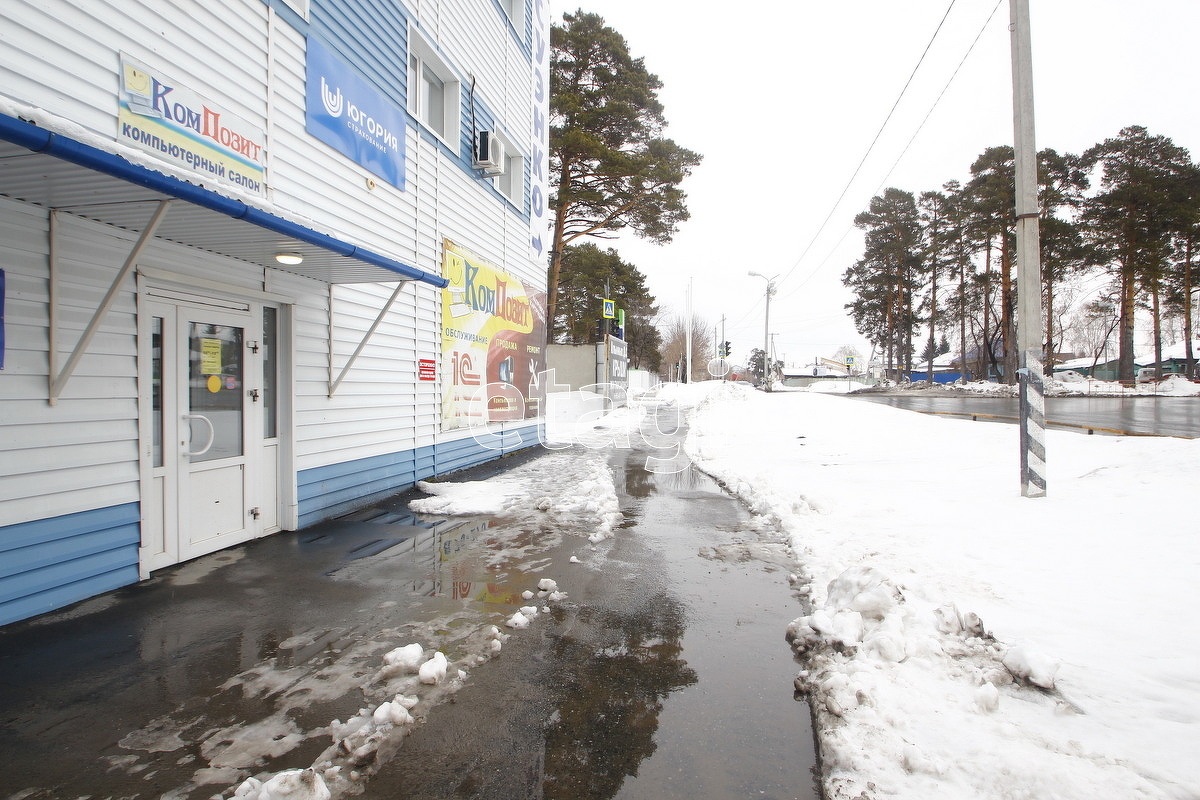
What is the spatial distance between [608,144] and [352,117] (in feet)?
64.2

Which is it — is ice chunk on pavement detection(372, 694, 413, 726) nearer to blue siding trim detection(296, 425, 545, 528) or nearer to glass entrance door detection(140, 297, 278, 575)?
glass entrance door detection(140, 297, 278, 575)

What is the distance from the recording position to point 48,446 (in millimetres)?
3652

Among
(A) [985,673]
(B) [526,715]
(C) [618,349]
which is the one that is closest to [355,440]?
(B) [526,715]

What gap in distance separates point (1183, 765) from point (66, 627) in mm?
5715

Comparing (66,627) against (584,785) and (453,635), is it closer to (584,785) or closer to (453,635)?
(453,635)

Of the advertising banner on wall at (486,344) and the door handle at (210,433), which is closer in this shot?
the door handle at (210,433)

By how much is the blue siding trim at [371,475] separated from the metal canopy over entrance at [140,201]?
2401mm

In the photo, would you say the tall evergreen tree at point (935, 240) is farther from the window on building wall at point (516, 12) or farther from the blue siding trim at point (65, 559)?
the blue siding trim at point (65, 559)

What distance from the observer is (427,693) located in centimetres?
284

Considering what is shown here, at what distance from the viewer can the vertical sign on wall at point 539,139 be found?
43.3 feet

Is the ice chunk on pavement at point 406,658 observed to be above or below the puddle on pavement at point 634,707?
above

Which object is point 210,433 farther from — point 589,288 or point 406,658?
point 589,288

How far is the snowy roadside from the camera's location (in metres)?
2.18

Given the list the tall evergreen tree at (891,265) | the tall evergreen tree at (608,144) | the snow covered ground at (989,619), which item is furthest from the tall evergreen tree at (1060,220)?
the snow covered ground at (989,619)
